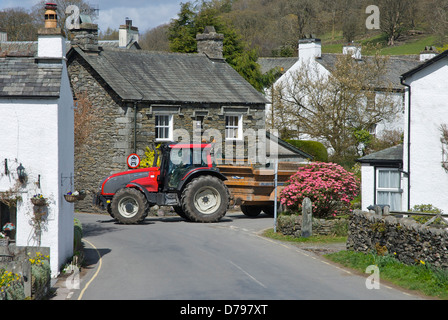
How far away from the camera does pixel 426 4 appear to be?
73.8 m

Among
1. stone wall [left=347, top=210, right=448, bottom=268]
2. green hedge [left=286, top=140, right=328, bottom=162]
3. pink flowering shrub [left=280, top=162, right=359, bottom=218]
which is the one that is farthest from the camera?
green hedge [left=286, top=140, right=328, bottom=162]

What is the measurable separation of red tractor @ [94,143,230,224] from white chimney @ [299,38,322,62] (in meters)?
24.2

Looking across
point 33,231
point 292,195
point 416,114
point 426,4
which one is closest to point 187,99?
point 292,195

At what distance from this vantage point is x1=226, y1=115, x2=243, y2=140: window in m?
30.5

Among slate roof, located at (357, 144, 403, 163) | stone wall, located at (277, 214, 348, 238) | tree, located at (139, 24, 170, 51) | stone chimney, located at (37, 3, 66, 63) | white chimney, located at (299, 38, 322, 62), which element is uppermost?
tree, located at (139, 24, 170, 51)

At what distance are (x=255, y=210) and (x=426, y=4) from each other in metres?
56.8

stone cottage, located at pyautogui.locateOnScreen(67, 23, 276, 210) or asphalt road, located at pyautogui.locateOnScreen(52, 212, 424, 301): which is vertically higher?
stone cottage, located at pyautogui.locateOnScreen(67, 23, 276, 210)

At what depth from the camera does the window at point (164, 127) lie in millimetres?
28656

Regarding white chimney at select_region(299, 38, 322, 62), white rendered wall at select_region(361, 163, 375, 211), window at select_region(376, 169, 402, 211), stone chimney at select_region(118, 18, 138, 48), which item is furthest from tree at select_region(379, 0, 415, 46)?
window at select_region(376, 169, 402, 211)

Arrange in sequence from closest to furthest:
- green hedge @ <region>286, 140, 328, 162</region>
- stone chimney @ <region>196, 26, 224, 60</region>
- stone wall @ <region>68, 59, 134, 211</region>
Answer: stone wall @ <region>68, 59, 134, 211</region> → stone chimney @ <region>196, 26, 224, 60</region> → green hedge @ <region>286, 140, 328, 162</region>

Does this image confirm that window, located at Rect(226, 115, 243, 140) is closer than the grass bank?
No

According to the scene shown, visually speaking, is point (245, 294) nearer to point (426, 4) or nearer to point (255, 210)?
point (255, 210)

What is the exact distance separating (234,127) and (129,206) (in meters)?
9.65

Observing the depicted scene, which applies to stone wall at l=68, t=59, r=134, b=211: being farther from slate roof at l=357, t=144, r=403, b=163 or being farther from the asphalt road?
slate roof at l=357, t=144, r=403, b=163
